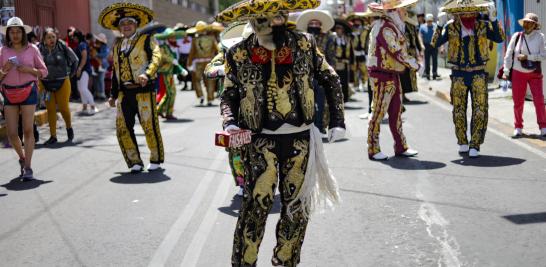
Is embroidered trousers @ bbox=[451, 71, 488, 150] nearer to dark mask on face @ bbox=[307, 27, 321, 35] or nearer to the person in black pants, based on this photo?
dark mask on face @ bbox=[307, 27, 321, 35]

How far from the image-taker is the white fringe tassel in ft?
15.9

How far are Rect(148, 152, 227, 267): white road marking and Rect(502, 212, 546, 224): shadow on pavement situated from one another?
2.83 m

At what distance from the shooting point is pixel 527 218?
22.1 feet

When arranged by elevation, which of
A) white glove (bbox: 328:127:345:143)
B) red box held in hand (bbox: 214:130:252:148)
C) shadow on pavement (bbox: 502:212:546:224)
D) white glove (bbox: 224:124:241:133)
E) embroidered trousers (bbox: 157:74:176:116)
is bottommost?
shadow on pavement (bbox: 502:212:546:224)

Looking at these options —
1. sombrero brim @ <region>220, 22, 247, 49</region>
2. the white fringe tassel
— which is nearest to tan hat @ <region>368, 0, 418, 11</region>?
sombrero brim @ <region>220, 22, 247, 49</region>

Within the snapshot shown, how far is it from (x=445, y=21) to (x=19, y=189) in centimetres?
574

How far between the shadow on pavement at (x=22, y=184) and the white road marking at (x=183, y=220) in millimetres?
2008

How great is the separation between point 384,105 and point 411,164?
32.4 inches

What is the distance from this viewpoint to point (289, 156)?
477cm

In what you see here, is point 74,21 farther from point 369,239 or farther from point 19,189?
point 369,239

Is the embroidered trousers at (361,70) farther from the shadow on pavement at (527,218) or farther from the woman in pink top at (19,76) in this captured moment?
the shadow on pavement at (527,218)

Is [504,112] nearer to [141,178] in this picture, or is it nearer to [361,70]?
[361,70]

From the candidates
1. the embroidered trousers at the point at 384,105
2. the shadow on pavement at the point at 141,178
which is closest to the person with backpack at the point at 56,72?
the shadow on pavement at the point at 141,178

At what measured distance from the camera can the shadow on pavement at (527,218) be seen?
664 cm
